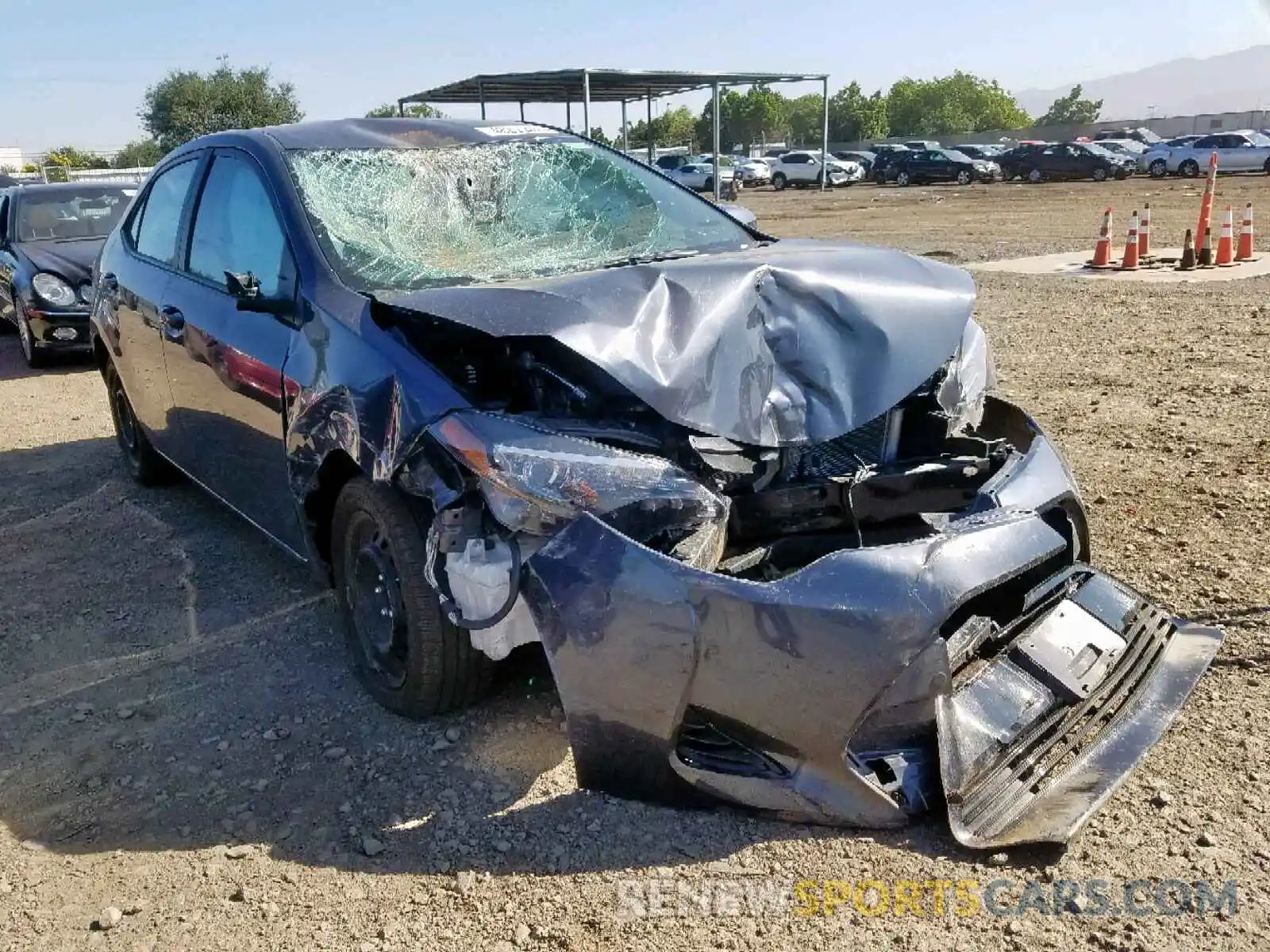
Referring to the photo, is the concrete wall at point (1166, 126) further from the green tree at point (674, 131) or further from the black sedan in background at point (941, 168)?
the black sedan in background at point (941, 168)

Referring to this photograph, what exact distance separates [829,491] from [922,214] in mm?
22636

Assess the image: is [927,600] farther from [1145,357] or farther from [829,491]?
[1145,357]

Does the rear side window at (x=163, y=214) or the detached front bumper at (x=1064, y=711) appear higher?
the rear side window at (x=163, y=214)

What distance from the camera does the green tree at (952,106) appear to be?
100812 millimetres

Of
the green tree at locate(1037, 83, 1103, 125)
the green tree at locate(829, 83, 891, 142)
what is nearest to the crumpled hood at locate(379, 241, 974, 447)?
the green tree at locate(829, 83, 891, 142)

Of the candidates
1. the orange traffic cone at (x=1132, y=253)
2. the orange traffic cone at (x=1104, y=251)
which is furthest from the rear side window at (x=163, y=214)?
the orange traffic cone at (x=1104, y=251)

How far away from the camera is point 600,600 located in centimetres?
250

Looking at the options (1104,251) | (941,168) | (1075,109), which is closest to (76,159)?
(941,168)

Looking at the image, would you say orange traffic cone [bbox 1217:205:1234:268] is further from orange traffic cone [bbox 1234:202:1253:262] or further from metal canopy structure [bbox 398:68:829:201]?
metal canopy structure [bbox 398:68:829:201]

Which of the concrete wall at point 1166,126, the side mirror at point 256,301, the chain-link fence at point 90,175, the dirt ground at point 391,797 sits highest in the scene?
the concrete wall at point 1166,126

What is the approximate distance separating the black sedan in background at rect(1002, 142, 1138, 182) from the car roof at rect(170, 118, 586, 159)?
35.2 m

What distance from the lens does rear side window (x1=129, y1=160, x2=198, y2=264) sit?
459cm

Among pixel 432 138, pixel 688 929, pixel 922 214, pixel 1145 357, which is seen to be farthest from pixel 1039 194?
pixel 688 929

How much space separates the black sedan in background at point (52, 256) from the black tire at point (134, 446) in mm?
3156
